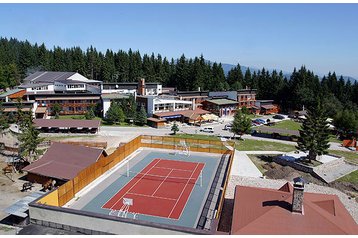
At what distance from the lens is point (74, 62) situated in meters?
85.6

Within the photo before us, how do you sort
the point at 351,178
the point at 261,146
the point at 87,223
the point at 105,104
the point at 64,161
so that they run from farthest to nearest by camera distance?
the point at 105,104 < the point at 261,146 < the point at 351,178 < the point at 64,161 < the point at 87,223

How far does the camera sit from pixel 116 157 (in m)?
26.7

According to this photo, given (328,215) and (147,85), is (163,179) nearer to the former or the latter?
(328,215)

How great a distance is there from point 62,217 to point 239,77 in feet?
247

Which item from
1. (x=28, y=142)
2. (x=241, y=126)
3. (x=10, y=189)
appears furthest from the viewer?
(x=241, y=126)

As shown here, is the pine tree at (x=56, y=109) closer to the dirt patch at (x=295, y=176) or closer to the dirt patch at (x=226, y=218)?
the dirt patch at (x=295, y=176)

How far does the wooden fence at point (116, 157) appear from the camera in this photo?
61.6 feet

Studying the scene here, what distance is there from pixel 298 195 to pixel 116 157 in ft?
50.1

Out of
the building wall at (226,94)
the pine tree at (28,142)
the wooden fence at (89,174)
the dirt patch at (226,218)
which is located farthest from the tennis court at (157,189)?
the building wall at (226,94)

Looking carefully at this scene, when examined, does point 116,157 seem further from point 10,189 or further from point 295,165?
point 295,165

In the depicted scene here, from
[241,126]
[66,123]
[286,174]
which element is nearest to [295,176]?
[286,174]

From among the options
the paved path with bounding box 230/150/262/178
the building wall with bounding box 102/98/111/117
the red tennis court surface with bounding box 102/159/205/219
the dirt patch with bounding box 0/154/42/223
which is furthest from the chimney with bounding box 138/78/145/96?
the red tennis court surface with bounding box 102/159/205/219

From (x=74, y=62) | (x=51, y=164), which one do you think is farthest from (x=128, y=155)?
(x=74, y=62)

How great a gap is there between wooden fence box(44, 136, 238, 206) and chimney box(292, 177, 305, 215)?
12.8 m
